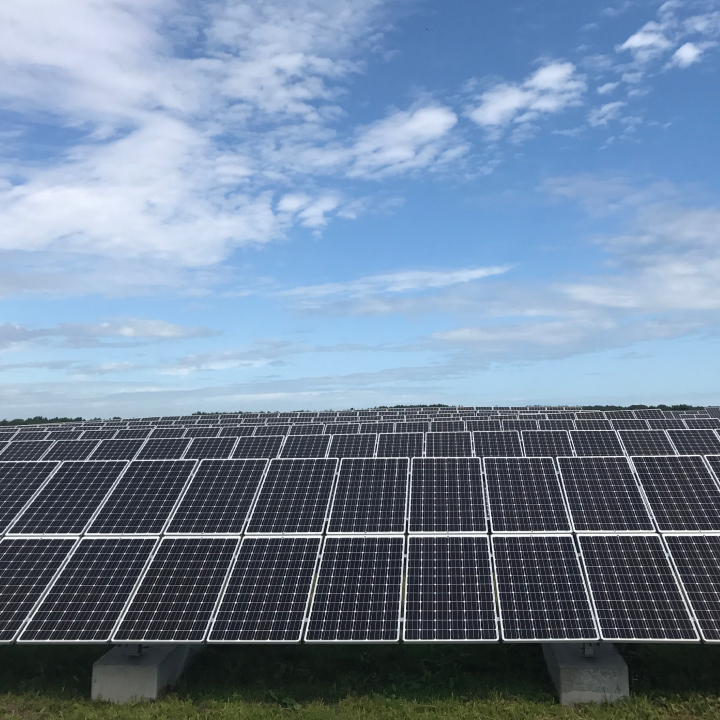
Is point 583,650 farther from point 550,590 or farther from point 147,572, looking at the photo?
point 147,572

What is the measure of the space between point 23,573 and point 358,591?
8773 mm

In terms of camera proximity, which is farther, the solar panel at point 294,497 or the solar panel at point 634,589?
the solar panel at point 294,497

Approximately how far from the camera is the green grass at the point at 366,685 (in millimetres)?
13773

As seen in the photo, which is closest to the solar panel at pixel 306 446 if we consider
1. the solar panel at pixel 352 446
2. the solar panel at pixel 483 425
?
the solar panel at pixel 352 446

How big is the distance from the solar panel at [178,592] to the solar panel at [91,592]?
364 millimetres

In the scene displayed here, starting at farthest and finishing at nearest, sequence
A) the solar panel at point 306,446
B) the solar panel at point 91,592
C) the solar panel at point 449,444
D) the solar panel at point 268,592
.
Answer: the solar panel at point 306,446, the solar panel at point 449,444, the solar panel at point 91,592, the solar panel at point 268,592

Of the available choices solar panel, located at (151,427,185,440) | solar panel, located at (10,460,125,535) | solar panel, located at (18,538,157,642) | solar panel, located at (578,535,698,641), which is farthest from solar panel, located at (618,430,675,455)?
solar panel, located at (151,427,185,440)

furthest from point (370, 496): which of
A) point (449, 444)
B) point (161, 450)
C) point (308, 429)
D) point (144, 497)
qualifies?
point (308, 429)

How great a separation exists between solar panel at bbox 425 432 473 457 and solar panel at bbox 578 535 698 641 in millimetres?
7904

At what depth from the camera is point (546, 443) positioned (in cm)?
2280

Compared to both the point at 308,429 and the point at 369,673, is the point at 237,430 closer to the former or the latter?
the point at 308,429

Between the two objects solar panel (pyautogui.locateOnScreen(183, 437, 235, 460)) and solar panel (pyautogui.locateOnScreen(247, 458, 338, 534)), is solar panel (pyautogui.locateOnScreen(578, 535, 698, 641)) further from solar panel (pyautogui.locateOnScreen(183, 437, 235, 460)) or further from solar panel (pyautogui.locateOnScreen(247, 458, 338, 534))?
solar panel (pyautogui.locateOnScreen(183, 437, 235, 460))

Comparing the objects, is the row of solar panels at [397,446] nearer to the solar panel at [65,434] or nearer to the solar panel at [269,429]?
the solar panel at [269,429]

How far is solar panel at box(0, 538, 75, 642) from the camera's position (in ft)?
48.8
